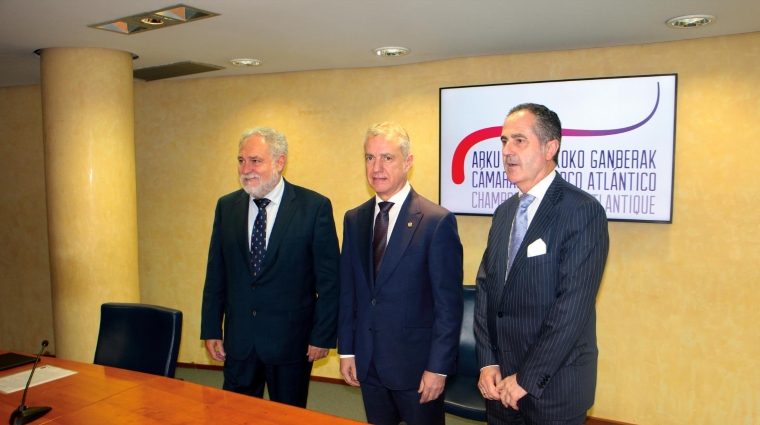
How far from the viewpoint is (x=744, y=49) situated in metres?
3.59

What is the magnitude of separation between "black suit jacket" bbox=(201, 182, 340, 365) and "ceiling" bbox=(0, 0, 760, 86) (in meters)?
1.08

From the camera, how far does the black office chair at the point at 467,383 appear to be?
2.83 metres

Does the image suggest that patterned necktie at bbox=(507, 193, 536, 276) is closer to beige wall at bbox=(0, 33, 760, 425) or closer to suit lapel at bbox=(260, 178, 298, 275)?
suit lapel at bbox=(260, 178, 298, 275)

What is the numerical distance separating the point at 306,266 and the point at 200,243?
113 inches

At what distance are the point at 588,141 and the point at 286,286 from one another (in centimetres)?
243

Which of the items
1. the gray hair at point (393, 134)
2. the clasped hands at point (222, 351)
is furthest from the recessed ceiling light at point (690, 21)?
the clasped hands at point (222, 351)

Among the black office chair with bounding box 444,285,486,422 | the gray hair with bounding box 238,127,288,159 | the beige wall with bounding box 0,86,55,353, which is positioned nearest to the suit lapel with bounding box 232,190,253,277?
the gray hair with bounding box 238,127,288,159

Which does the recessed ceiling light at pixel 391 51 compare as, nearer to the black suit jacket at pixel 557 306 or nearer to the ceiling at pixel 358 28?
the ceiling at pixel 358 28

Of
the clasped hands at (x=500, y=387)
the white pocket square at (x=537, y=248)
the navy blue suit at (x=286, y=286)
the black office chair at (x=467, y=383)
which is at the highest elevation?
the white pocket square at (x=537, y=248)

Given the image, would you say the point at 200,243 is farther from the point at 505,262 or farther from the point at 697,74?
the point at 697,74

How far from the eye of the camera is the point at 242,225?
2.84 m

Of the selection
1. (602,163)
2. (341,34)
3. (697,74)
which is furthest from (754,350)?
(341,34)

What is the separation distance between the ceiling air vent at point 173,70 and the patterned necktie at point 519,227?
3323 millimetres

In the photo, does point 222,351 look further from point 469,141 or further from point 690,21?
point 690,21
